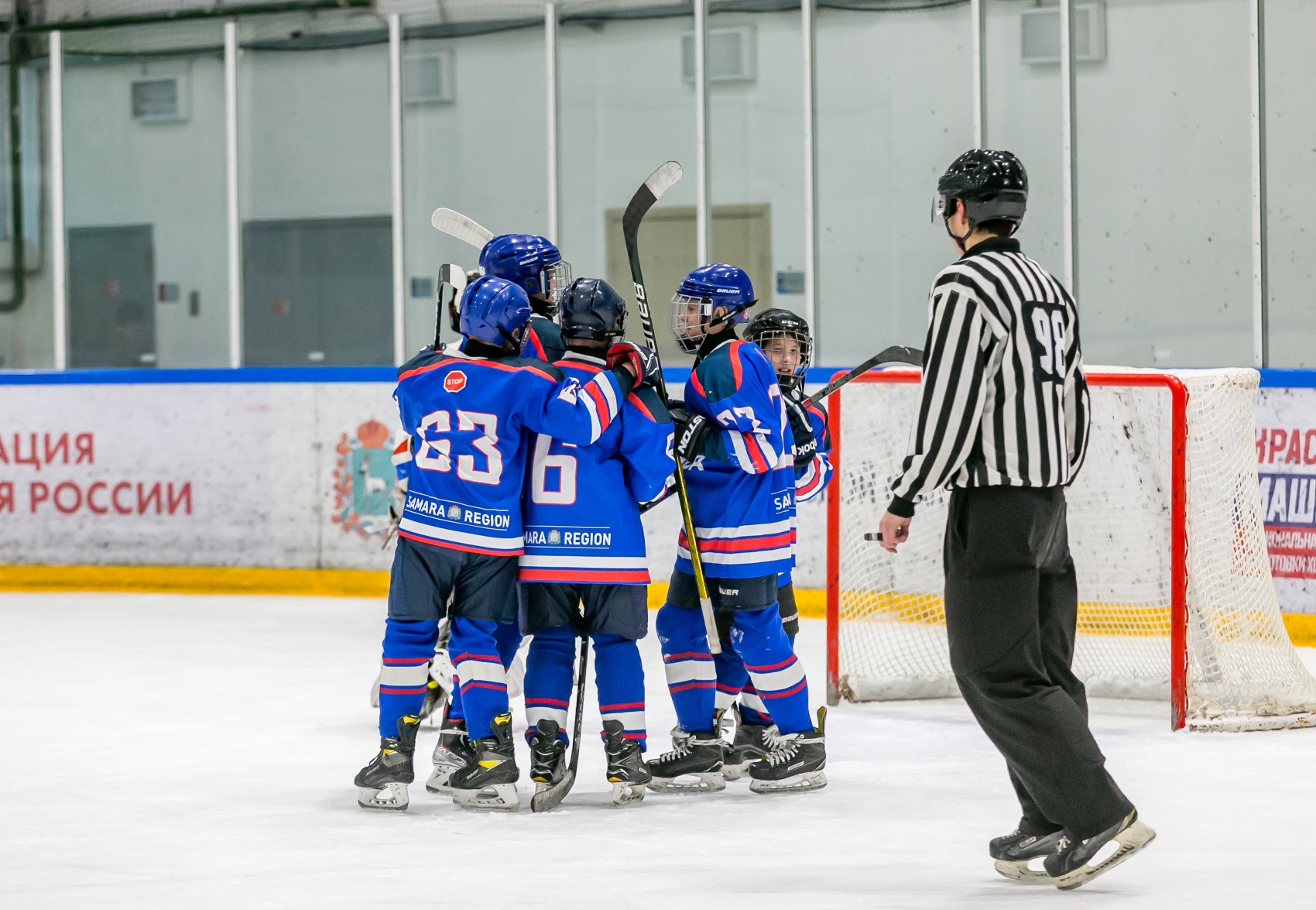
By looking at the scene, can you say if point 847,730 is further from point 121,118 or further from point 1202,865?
point 121,118

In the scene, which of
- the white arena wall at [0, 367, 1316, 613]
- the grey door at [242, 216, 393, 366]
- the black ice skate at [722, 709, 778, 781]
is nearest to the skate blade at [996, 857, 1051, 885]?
the black ice skate at [722, 709, 778, 781]

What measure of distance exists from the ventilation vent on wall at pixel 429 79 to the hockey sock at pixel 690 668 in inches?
218

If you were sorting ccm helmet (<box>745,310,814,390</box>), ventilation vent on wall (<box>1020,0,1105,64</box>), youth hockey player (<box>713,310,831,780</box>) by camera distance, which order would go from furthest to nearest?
ventilation vent on wall (<box>1020,0,1105,64</box>)
ccm helmet (<box>745,310,814,390</box>)
youth hockey player (<box>713,310,831,780</box>)

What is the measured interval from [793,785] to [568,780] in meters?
0.53

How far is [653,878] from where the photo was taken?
2.97 meters

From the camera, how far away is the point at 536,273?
388 cm

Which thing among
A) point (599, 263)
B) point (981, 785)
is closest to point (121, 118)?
point (599, 263)

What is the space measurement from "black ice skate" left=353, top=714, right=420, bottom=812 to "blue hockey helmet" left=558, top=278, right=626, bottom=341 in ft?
3.08

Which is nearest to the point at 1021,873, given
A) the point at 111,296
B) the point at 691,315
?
the point at 691,315

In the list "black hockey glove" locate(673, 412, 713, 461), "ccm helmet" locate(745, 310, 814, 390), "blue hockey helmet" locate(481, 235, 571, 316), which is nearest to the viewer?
"black hockey glove" locate(673, 412, 713, 461)

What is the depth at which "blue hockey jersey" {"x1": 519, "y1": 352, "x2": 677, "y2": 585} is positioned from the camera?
3.55m

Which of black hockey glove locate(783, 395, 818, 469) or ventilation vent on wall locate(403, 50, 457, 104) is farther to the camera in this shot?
ventilation vent on wall locate(403, 50, 457, 104)

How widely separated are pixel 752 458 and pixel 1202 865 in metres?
1.30

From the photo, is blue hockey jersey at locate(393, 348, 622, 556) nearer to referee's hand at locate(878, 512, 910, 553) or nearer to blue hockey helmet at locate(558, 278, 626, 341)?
blue hockey helmet at locate(558, 278, 626, 341)
